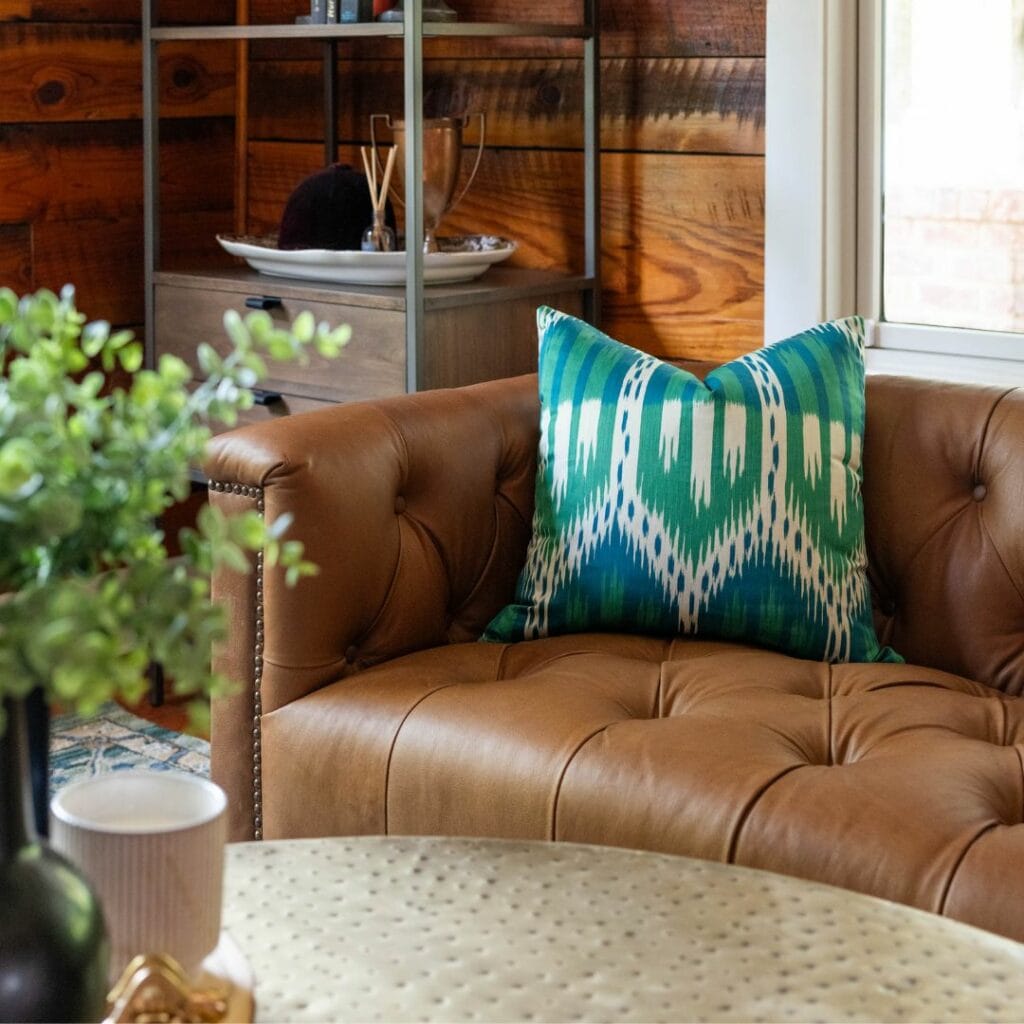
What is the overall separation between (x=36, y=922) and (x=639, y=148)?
2165 mm

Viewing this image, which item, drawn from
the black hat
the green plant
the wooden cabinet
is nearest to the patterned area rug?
the wooden cabinet

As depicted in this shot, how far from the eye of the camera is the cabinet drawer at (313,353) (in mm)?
2516

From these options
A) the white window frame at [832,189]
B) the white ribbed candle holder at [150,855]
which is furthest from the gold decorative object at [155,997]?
the white window frame at [832,189]

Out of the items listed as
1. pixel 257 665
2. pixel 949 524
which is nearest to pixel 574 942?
pixel 257 665

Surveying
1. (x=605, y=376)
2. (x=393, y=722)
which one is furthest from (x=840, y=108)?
(x=393, y=722)

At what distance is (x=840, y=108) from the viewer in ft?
8.18

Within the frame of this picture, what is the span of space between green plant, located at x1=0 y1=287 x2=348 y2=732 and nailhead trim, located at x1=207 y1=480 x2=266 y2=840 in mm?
941

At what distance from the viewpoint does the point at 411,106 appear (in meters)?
2.46

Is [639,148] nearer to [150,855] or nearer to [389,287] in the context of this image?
[389,287]

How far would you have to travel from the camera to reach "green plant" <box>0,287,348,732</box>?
2.33 ft

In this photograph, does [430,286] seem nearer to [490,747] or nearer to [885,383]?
[885,383]

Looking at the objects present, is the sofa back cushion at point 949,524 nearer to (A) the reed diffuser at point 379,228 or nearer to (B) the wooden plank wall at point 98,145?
(A) the reed diffuser at point 379,228

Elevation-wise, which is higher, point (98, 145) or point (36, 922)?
point (98, 145)

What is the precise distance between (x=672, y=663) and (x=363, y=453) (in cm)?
42
